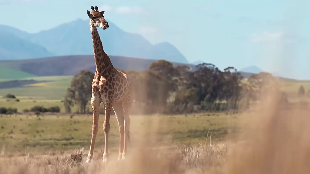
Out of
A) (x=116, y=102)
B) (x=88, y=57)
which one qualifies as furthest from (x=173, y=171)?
(x=88, y=57)

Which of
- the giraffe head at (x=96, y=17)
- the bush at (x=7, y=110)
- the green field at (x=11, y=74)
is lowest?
the bush at (x=7, y=110)

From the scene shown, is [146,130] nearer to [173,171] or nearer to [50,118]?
[173,171]

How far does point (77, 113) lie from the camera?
65500 mm

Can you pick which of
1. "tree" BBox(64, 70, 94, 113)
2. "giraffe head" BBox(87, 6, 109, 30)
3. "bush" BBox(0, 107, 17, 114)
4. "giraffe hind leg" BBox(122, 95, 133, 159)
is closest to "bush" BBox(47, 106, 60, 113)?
"tree" BBox(64, 70, 94, 113)

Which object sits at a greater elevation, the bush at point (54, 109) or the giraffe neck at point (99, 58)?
the giraffe neck at point (99, 58)

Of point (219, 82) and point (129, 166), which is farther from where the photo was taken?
point (219, 82)

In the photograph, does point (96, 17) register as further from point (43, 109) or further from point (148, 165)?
point (43, 109)

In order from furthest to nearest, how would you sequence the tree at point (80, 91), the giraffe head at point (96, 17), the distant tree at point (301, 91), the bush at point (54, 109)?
the bush at point (54, 109)
the tree at point (80, 91)
the giraffe head at point (96, 17)
the distant tree at point (301, 91)

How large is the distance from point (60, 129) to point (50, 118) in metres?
9.90

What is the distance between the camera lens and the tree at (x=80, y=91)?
65312 mm

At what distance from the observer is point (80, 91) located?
66125 mm

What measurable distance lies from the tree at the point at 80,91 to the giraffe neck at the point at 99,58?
53164 mm

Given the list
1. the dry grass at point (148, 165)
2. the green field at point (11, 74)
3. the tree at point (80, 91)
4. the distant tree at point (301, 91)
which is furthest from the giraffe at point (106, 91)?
the green field at point (11, 74)

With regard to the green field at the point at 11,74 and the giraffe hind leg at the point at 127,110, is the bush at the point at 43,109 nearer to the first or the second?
the giraffe hind leg at the point at 127,110
